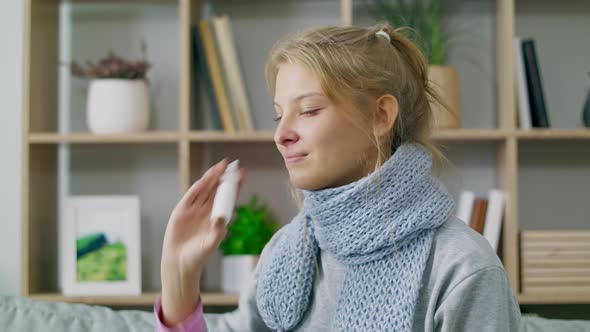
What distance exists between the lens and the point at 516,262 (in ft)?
6.75

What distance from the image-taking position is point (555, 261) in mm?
2076

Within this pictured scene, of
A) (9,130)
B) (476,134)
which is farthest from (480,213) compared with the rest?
(9,130)

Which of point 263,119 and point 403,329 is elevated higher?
point 263,119

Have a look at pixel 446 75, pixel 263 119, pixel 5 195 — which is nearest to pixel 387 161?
pixel 446 75

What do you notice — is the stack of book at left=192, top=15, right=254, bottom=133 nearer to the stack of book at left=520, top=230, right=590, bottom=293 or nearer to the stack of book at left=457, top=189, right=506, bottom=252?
the stack of book at left=457, top=189, right=506, bottom=252

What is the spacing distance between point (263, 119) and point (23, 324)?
1081mm

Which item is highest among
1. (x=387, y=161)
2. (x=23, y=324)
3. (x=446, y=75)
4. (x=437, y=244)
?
(x=446, y=75)

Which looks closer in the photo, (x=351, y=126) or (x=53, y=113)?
(x=351, y=126)

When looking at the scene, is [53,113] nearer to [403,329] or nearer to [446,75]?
Result: [446,75]

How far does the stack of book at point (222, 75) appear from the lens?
218cm

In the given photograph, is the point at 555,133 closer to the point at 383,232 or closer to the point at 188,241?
the point at 383,232

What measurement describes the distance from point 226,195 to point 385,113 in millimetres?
296

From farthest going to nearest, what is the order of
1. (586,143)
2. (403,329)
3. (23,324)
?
(586,143) < (23,324) < (403,329)

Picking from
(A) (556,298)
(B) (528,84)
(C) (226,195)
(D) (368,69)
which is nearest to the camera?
(C) (226,195)
